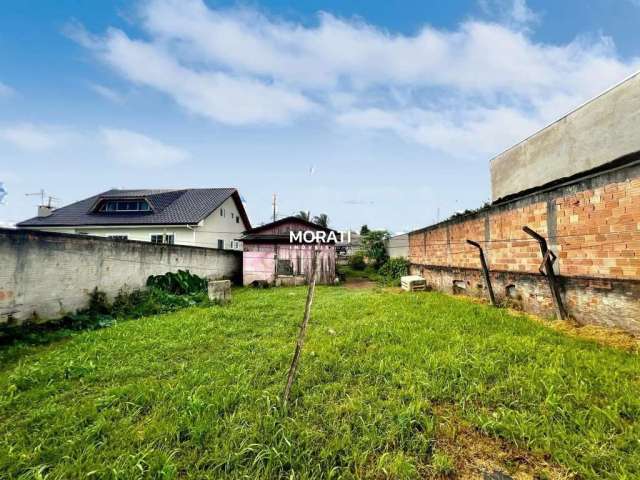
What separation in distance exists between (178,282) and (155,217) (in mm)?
7482

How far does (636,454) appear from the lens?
67.8 inches

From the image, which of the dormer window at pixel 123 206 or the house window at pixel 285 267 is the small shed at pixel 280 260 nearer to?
the house window at pixel 285 267

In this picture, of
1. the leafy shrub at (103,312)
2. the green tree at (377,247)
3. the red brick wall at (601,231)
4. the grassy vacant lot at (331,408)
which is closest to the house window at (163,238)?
the leafy shrub at (103,312)

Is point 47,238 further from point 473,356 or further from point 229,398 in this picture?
point 473,356

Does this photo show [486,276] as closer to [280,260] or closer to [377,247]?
[280,260]

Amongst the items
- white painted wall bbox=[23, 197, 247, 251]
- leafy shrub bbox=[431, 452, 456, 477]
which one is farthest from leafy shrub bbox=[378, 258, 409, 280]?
leafy shrub bbox=[431, 452, 456, 477]

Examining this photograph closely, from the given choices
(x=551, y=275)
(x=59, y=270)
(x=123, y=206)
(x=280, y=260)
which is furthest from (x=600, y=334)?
(x=123, y=206)

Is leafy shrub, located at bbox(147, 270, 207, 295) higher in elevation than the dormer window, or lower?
lower

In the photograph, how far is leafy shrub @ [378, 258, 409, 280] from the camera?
1241 cm

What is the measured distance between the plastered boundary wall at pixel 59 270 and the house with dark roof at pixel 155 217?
240 inches

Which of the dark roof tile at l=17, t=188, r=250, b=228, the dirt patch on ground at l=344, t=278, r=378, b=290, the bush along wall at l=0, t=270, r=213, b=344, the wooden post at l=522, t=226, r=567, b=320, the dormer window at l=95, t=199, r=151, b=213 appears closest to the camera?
the wooden post at l=522, t=226, r=567, b=320

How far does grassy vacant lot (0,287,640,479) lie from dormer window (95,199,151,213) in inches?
513

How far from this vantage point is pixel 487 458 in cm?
184

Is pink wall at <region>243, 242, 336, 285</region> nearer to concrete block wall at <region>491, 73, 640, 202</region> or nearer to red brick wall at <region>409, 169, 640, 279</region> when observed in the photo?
red brick wall at <region>409, 169, 640, 279</region>
